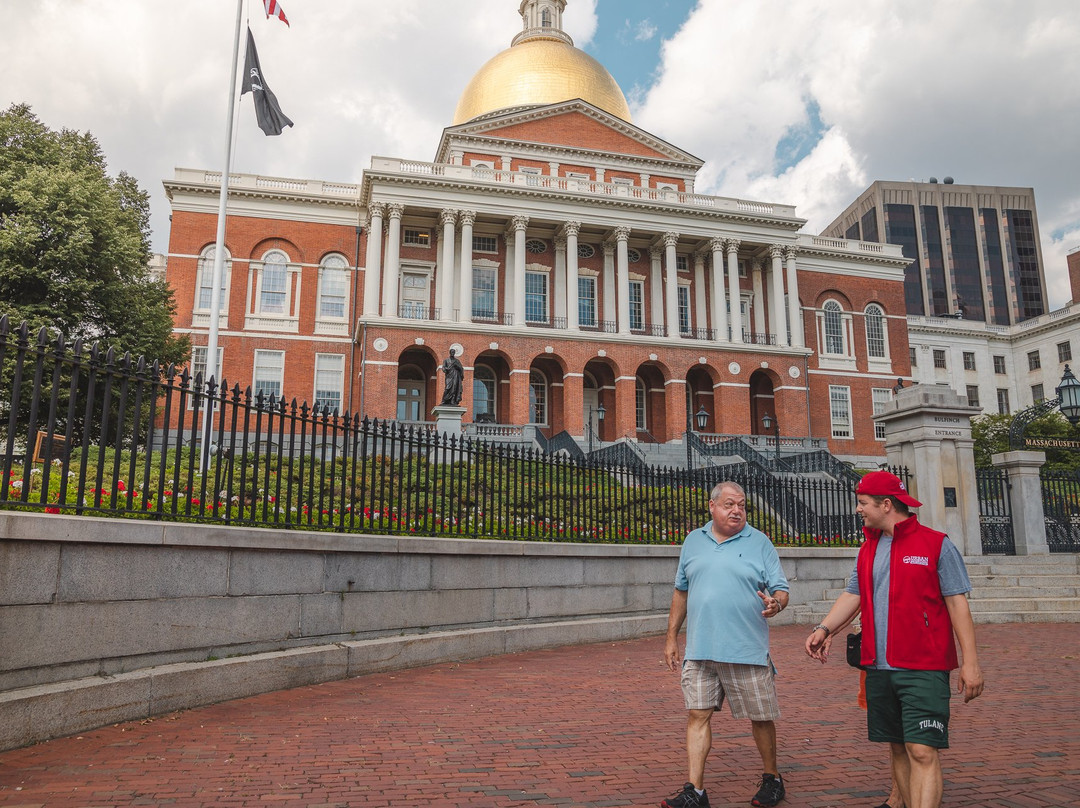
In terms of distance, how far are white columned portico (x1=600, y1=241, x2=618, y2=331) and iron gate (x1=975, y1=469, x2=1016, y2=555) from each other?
92.4ft

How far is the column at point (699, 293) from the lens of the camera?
43.9 meters

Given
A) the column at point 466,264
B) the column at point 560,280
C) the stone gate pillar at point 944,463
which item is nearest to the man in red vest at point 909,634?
the stone gate pillar at point 944,463

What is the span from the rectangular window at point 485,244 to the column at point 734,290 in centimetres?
1215

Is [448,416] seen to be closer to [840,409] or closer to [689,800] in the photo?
[689,800]

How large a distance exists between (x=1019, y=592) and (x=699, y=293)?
31815 mm

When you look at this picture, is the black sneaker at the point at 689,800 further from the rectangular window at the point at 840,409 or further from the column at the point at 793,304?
the rectangular window at the point at 840,409

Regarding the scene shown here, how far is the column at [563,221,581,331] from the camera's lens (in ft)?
130

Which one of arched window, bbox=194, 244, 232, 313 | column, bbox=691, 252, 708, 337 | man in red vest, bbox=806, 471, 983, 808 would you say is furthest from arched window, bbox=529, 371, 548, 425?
man in red vest, bbox=806, 471, 983, 808

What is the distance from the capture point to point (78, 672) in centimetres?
557

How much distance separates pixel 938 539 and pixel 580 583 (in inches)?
282

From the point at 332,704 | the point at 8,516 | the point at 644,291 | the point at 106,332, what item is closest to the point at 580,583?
the point at 332,704

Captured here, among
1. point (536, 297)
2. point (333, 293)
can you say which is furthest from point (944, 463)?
point (333, 293)

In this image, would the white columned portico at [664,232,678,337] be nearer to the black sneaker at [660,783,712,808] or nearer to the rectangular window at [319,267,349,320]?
the rectangular window at [319,267,349,320]

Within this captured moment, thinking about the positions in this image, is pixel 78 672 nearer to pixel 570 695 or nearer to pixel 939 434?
pixel 570 695
